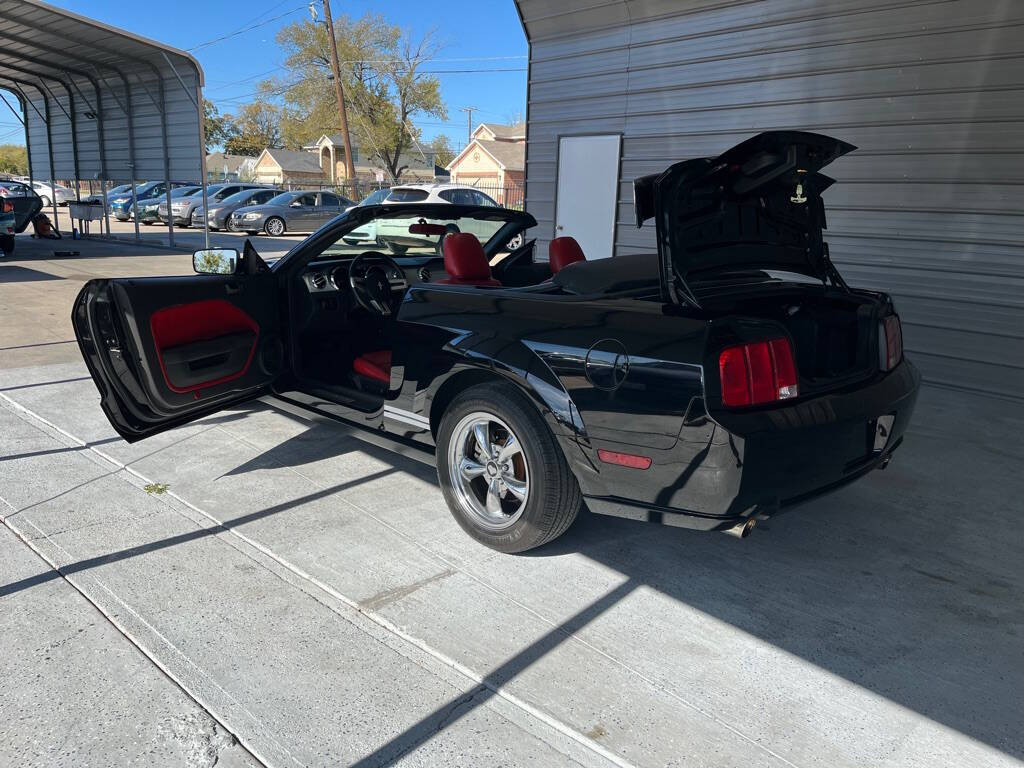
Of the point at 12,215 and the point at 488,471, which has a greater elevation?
the point at 12,215

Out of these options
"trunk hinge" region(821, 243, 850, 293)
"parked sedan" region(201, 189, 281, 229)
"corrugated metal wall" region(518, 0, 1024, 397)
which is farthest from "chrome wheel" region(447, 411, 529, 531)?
"parked sedan" region(201, 189, 281, 229)

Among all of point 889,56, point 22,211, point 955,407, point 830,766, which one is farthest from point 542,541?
point 22,211

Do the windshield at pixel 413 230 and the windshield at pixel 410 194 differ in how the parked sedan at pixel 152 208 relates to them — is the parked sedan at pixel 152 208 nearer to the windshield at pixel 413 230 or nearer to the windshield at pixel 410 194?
the windshield at pixel 410 194

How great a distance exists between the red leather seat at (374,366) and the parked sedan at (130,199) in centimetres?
2518

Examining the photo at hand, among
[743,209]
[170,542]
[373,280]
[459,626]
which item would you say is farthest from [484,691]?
[373,280]

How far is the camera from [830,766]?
2105 mm

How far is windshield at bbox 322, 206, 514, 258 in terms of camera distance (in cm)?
442

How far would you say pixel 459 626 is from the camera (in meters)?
2.72

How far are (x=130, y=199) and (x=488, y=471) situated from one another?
28.1m

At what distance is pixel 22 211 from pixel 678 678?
16.7 meters

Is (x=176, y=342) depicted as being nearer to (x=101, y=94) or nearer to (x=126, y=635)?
(x=126, y=635)

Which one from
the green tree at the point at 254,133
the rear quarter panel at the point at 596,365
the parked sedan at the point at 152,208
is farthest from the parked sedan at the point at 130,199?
the green tree at the point at 254,133

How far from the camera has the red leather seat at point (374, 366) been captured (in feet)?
13.5

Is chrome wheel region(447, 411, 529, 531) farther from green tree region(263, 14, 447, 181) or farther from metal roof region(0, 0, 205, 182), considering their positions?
green tree region(263, 14, 447, 181)
